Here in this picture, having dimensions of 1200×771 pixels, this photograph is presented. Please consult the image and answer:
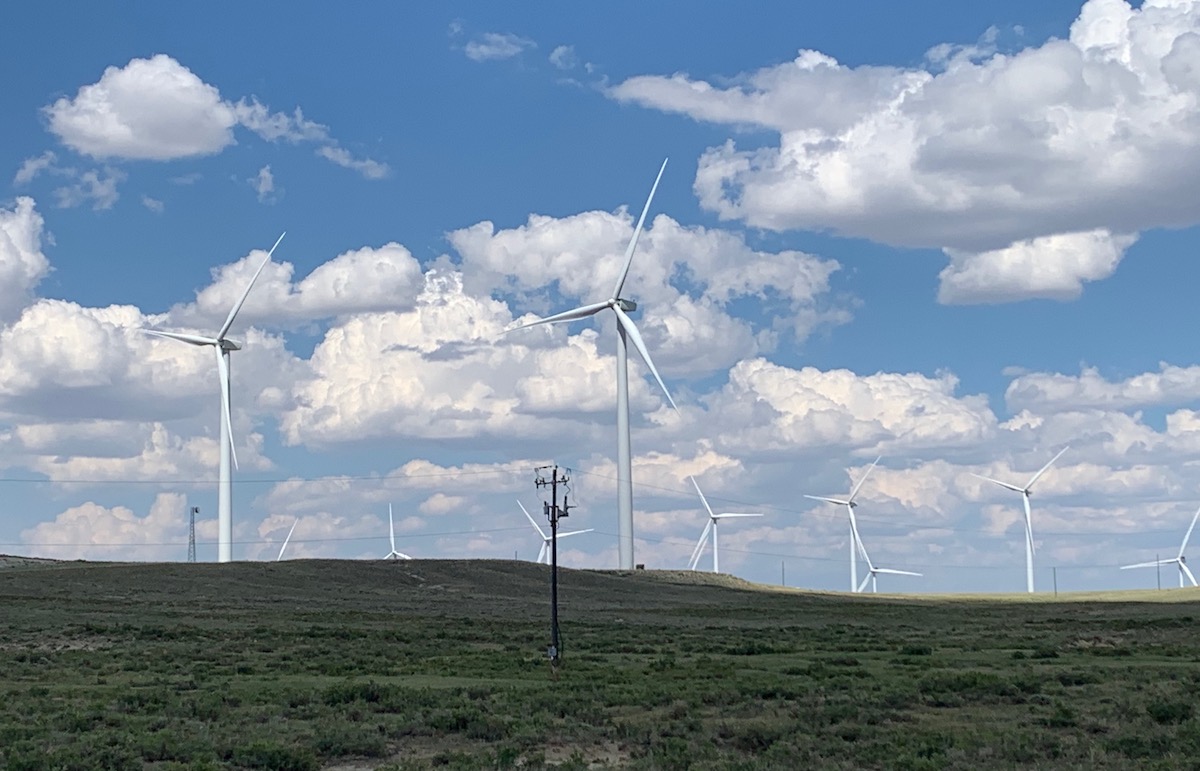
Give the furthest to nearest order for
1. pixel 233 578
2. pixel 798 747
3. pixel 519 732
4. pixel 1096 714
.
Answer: pixel 233 578
pixel 1096 714
pixel 519 732
pixel 798 747

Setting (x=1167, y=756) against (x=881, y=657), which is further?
(x=881, y=657)

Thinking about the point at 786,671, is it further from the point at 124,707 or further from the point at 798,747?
the point at 124,707

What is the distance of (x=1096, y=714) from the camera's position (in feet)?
133

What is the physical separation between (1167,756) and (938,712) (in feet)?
34.2

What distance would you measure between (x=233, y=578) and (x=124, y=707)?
87261 mm

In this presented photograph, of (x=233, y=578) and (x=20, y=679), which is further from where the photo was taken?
(x=233, y=578)

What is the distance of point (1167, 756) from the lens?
107 feet

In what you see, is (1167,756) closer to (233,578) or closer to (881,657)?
(881,657)

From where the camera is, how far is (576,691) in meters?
47.2

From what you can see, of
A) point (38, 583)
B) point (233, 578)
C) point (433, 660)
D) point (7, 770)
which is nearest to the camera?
point (7, 770)

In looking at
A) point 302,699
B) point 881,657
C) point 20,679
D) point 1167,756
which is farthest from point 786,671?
point 20,679

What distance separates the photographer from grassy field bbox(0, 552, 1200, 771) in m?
34.5

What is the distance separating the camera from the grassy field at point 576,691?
34.5 meters

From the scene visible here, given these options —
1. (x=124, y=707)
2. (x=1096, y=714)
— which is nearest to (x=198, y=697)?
(x=124, y=707)
